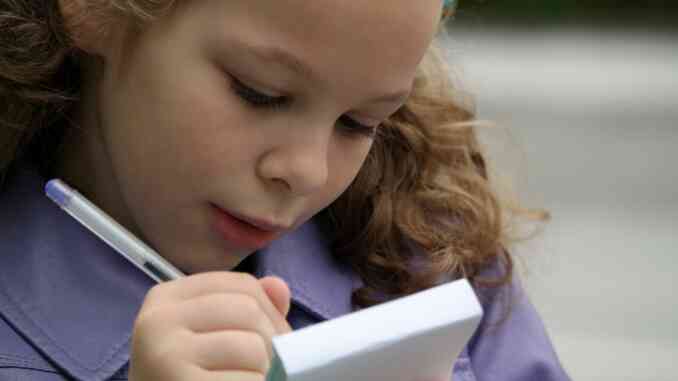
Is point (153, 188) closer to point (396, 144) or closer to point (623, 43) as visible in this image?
point (396, 144)

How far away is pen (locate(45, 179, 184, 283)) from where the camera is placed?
90 cm

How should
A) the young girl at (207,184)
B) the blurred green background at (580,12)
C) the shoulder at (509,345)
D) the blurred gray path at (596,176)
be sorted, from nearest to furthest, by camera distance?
the young girl at (207,184) → the shoulder at (509,345) → the blurred gray path at (596,176) → the blurred green background at (580,12)

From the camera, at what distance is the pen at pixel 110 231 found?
90 centimetres

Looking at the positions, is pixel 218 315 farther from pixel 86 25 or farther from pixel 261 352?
pixel 86 25

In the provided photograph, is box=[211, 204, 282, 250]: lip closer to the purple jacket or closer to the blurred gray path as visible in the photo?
the purple jacket

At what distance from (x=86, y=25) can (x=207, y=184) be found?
0.49 feet

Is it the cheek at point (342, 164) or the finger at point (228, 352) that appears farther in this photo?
the cheek at point (342, 164)

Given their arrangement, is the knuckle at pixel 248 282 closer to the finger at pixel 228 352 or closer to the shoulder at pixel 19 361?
the finger at pixel 228 352

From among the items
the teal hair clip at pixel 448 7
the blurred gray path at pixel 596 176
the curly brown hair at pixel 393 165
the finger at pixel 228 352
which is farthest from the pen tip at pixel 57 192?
the blurred gray path at pixel 596 176

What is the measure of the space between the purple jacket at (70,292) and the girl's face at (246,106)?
5cm

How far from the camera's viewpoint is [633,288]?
2.58 meters

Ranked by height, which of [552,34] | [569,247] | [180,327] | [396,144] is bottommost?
[552,34]

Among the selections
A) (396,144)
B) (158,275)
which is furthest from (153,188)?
(396,144)

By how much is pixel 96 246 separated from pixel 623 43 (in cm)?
414
